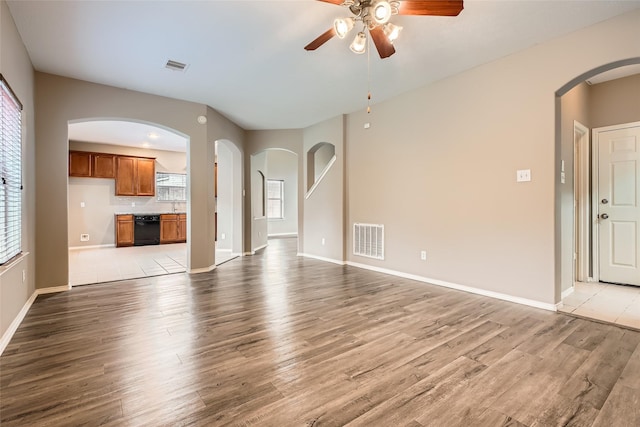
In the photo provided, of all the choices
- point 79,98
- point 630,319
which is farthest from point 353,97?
point 630,319

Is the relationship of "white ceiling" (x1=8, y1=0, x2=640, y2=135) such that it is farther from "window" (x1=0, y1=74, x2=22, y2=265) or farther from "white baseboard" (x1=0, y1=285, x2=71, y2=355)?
"white baseboard" (x1=0, y1=285, x2=71, y2=355)

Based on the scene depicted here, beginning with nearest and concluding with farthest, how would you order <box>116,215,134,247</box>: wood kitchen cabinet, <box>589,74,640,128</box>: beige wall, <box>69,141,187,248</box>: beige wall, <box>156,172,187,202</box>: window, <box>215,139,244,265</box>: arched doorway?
<box>589,74,640,128</box>: beige wall < <box>215,139,244,265</box>: arched doorway < <box>69,141,187,248</box>: beige wall < <box>116,215,134,247</box>: wood kitchen cabinet < <box>156,172,187,202</box>: window

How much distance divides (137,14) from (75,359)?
2.82 m

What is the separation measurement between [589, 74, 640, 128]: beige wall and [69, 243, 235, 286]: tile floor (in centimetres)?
649

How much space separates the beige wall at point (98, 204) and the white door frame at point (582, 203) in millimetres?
9614

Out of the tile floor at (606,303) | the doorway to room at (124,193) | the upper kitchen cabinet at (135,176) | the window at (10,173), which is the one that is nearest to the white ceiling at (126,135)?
the doorway to room at (124,193)

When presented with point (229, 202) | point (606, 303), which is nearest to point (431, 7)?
point (606, 303)

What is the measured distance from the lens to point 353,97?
4.66 m

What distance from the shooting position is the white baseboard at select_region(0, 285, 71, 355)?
234 centimetres

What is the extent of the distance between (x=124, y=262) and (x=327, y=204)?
4108 mm

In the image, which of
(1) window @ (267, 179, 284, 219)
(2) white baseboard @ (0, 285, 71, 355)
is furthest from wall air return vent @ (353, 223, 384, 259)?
(1) window @ (267, 179, 284, 219)

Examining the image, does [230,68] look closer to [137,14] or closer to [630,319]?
[137,14]

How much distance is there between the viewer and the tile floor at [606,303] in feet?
9.50

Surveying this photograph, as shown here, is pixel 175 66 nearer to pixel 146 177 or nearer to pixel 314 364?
pixel 314 364
